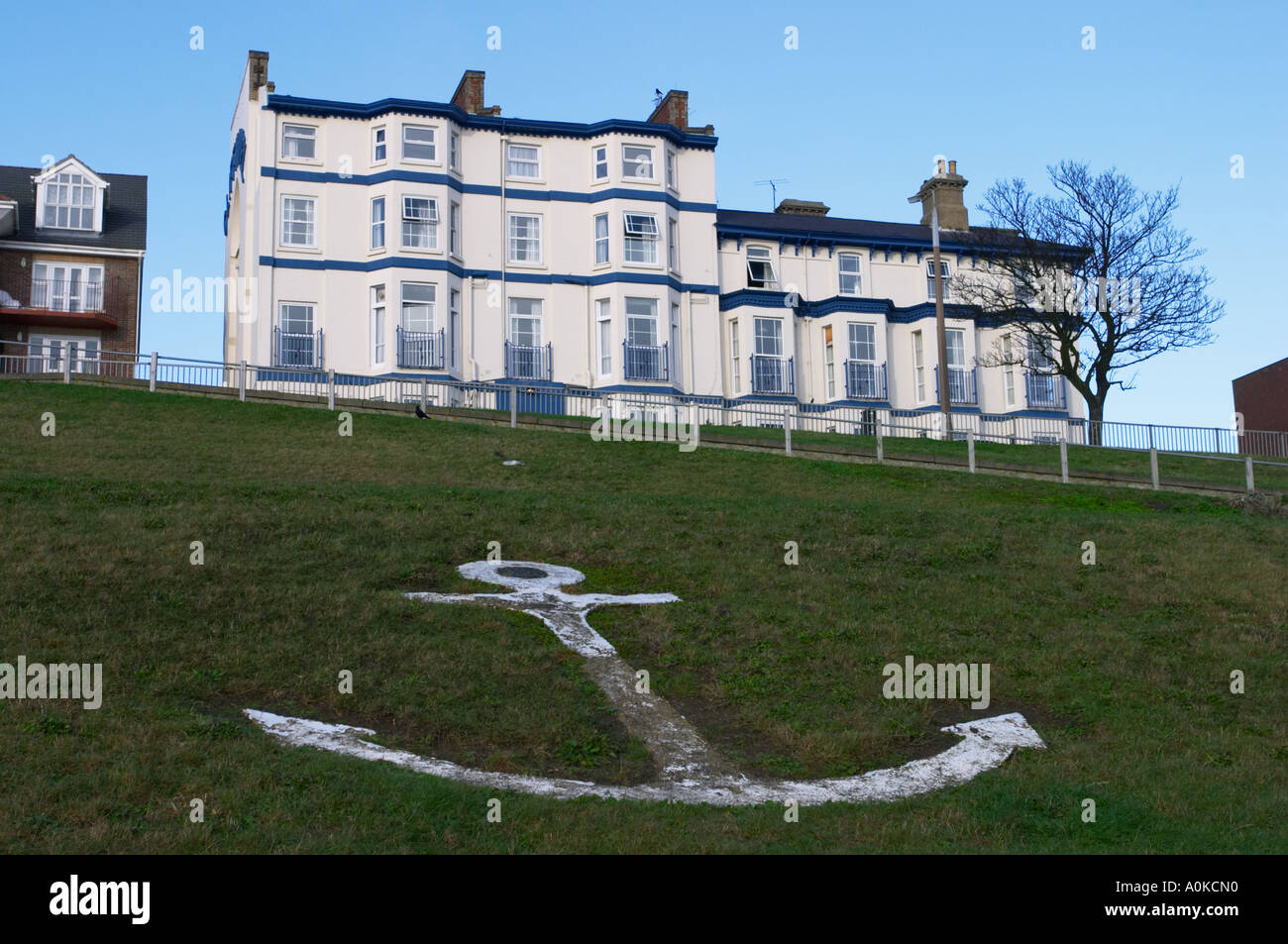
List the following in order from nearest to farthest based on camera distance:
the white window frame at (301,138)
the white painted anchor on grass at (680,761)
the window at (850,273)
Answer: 1. the white painted anchor on grass at (680,761)
2. the white window frame at (301,138)
3. the window at (850,273)

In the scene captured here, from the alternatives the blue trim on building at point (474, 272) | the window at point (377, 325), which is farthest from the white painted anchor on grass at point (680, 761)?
the blue trim on building at point (474, 272)

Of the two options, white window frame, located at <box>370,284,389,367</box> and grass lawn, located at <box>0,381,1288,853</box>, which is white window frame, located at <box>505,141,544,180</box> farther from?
grass lawn, located at <box>0,381,1288,853</box>

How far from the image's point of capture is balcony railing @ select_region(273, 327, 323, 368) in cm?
4175

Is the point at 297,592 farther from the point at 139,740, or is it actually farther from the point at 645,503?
the point at 645,503

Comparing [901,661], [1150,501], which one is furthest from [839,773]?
[1150,501]

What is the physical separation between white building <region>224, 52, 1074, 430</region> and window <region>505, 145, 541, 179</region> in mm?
84

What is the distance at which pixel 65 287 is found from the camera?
46.9m

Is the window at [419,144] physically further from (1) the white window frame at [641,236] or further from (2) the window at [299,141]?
→ (1) the white window frame at [641,236]

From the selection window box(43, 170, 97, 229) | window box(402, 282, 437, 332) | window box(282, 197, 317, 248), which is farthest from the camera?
window box(43, 170, 97, 229)

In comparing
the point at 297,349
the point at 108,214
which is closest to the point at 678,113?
the point at 297,349

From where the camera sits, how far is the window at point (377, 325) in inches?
1670

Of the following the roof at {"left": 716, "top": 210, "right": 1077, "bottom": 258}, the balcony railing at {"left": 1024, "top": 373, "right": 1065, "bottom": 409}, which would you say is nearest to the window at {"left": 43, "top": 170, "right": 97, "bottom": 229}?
the roof at {"left": 716, "top": 210, "right": 1077, "bottom": 258}

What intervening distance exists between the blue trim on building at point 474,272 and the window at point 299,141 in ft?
13.3
